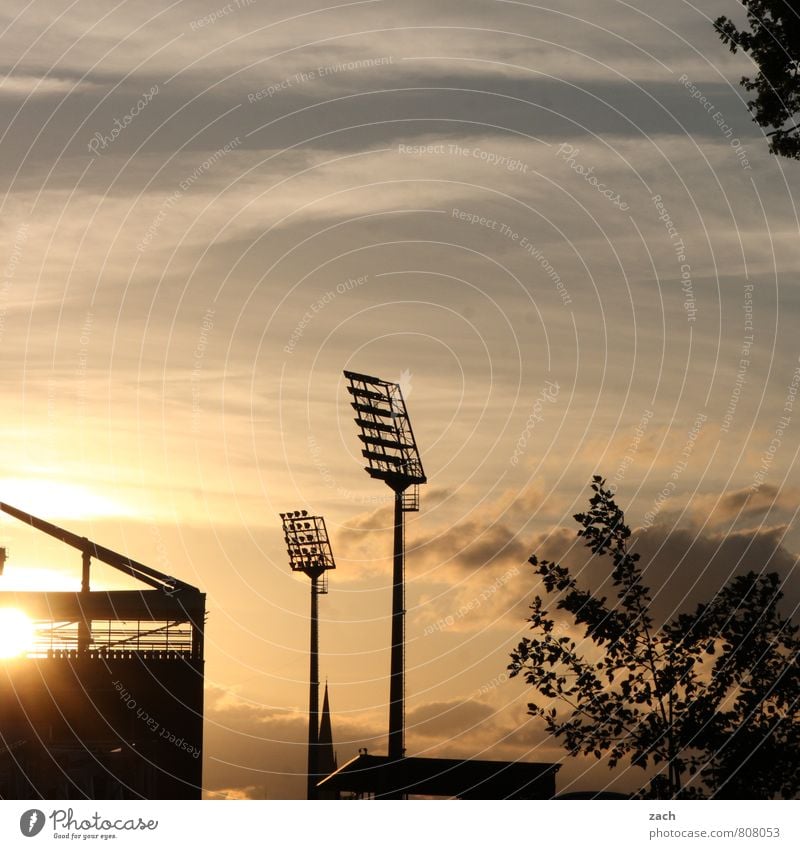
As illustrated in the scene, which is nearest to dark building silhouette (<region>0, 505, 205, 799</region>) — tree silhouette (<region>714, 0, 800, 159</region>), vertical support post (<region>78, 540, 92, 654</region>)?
vertical support post (<region>78, 540, 92, 654</region>)

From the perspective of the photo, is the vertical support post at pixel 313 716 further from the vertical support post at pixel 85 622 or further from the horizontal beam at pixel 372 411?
the horizontal beam at pixel 372 411

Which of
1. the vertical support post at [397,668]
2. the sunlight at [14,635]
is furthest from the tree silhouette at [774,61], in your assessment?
the sunlight at [14,635]

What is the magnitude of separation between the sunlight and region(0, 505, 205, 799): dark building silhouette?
315 mm

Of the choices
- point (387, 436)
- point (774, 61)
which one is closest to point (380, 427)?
point (387, 436)

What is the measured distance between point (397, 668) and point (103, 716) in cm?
1171

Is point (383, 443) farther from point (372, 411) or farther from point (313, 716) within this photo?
point (313, 716)

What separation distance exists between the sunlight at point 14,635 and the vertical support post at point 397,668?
46.3 ft

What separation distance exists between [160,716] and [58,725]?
4.92 meters

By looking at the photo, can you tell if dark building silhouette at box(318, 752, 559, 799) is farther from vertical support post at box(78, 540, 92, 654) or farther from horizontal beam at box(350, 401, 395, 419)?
horizontal beam at box(350, 401, 395, 419)

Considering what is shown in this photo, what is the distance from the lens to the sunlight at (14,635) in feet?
172

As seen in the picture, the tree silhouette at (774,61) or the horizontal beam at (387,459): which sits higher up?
the horizontal beam at (387,459)
